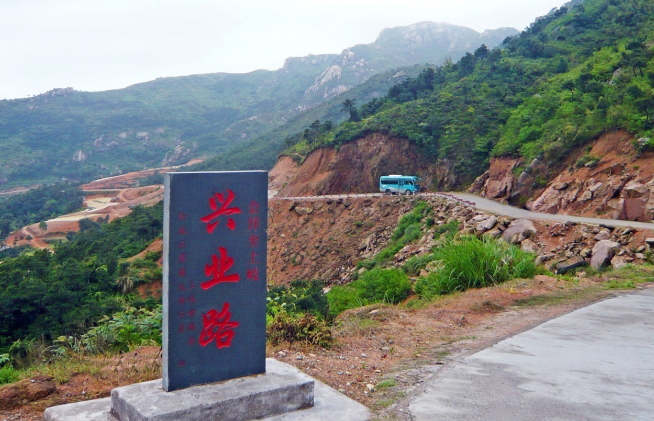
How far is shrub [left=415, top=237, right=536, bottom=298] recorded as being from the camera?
8.96m

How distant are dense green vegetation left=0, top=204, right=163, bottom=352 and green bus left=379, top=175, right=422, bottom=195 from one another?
12980 mm

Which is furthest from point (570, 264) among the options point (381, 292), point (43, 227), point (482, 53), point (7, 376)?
point (43, 227)

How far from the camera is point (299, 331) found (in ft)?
19.2

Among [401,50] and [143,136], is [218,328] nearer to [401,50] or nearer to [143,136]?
[143,136]

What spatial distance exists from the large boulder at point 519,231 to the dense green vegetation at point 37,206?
53506 mm

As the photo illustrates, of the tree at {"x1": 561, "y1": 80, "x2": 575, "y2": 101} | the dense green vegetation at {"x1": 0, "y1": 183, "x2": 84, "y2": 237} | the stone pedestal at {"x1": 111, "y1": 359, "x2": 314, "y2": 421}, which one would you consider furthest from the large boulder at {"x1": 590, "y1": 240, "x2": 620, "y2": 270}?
the dense green vegetation at {"x1": 0, "y1": 183, "x2": 84, "y2": 237}

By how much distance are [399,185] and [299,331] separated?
22725mm

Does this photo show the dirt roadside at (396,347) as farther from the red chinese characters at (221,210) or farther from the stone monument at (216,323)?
the red chinese characters at (221,210)

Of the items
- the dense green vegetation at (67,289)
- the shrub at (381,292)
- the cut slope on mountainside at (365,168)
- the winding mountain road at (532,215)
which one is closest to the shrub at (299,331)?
the shrub at (381,292)

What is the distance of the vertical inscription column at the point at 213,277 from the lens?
382cm

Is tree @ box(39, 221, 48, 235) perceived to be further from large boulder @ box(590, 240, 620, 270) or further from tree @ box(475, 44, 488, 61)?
large boulder @ box(590, 240, 620, 270)

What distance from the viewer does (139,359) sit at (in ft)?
16.8

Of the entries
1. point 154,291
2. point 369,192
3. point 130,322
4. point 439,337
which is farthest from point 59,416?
point 369,192

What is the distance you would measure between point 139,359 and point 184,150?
284ft
